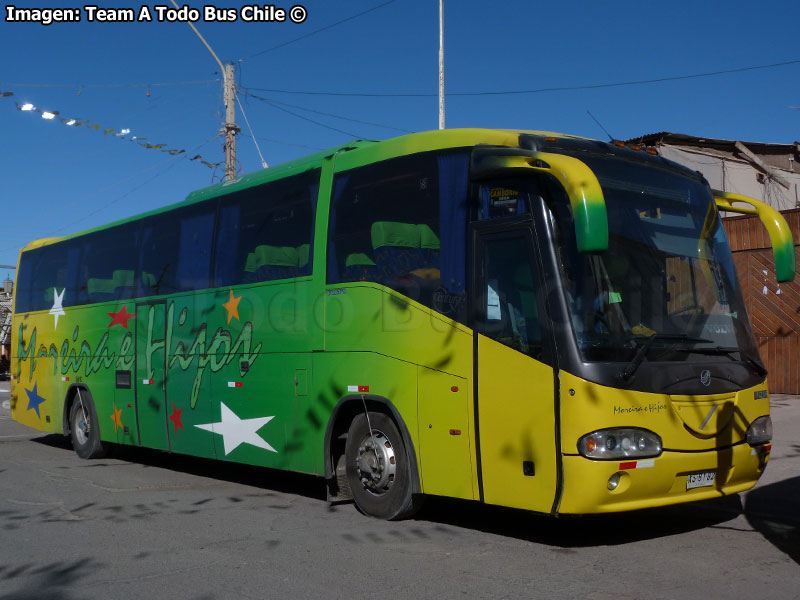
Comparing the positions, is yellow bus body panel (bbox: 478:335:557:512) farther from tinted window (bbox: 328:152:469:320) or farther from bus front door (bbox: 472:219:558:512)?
tinted window (bbox: 328:152:469:320)

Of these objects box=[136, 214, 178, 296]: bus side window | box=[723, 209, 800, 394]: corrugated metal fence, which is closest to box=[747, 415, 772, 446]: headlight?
box=[136, 214, 178, 296]: bus side window

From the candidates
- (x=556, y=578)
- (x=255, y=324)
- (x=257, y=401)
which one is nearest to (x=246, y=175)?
(x=255, y=324)

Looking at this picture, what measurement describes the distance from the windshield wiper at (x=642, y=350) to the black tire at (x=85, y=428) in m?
9.35

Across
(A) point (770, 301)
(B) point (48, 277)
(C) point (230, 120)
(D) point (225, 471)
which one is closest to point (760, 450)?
(D) point (225, 471)

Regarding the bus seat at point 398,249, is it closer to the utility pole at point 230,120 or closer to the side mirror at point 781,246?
the side mirror at point 781,246

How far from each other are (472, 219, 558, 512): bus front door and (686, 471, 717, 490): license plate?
1.13 meters

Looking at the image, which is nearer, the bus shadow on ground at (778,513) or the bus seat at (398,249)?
the bus shadow on ground at (778,513)

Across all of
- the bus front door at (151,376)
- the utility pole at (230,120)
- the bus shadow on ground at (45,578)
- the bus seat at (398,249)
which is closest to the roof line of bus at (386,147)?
the bus seat at (398,249)

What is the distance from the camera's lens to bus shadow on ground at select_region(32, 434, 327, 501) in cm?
1049

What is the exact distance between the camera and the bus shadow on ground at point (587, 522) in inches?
286

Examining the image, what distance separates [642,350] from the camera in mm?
6438

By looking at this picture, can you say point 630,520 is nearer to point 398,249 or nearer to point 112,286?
point 398,249

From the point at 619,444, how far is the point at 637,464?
0.20m

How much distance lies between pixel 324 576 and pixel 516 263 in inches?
106
